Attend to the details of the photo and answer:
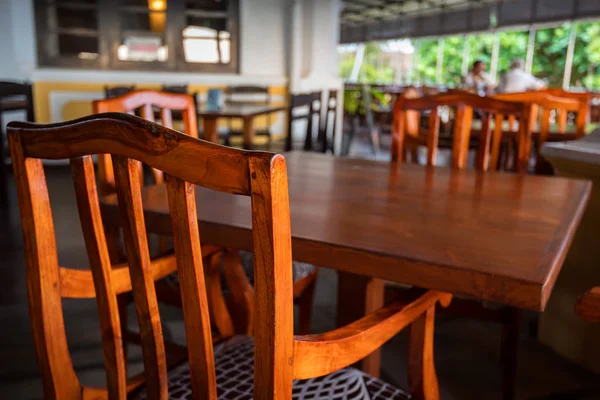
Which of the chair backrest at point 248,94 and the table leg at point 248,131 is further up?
the chair backrest at point 248,94

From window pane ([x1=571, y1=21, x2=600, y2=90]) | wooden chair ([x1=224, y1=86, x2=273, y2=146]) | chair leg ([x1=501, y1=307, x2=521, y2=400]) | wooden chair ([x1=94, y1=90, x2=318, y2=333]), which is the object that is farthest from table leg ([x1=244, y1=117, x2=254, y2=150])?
window pane ([x1=571, y1=21, x2=600, y2=90])

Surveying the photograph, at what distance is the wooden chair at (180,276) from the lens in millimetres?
566

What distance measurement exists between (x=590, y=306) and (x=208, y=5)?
6.47 metres

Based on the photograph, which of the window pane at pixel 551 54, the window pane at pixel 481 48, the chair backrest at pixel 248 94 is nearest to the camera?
the chair backrest at pixel 248 94

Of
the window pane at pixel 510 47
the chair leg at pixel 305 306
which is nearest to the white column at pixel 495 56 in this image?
the window pane at pixel 510 47

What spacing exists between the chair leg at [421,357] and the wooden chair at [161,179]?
528mm

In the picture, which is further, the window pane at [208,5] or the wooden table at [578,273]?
the window pane at [208,5]

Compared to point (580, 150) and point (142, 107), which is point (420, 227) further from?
point (580, 150)

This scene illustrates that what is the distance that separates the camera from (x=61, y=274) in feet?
3.07

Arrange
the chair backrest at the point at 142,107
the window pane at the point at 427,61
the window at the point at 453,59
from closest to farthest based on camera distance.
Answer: the chair backrest at the point at 142,107 < the window at the point at 453,59 < the window pane at the point at 427,61

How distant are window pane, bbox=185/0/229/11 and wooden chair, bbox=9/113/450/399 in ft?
20.2

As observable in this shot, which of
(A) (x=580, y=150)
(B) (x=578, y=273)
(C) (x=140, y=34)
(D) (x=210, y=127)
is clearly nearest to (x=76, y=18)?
(C) (x=140, y=34)

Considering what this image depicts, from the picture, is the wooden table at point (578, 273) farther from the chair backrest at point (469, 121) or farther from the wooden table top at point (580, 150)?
the chair backrest at point (469, 121)

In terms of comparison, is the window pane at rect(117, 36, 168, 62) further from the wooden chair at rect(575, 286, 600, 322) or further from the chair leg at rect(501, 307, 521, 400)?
the wooden chair at rect(575, 286, 600, 322)
